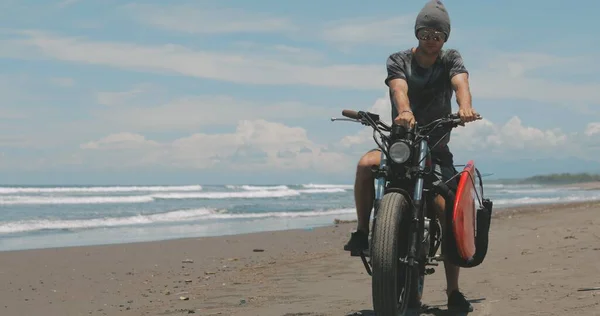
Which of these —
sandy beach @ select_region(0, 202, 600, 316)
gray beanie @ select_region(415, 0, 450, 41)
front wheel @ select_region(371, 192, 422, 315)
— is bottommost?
sandy beach @ select_region(0, 202, 600, 316)

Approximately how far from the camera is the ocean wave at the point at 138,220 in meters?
17.2

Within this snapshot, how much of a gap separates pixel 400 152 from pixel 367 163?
42 cm

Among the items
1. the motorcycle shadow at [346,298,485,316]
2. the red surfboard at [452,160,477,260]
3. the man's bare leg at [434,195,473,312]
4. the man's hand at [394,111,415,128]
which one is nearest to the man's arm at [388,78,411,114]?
the man's hand at [394,111,415,128]

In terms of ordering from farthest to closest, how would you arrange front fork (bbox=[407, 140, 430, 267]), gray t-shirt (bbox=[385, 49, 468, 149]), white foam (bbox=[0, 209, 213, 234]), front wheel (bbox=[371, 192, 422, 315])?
white foam (bbox=[0, 209, 213, 234]) → gray t-shirt (bbox=[385, 49, 468, 149]) → front fork (bbox=[407, 140, 430, 267]) → front wheel (bbox=[371, 192, 422, 315])

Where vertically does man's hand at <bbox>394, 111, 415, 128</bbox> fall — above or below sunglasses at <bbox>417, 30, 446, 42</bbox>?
below

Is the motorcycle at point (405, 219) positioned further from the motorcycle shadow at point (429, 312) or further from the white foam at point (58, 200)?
the white foam at point (58, 200)

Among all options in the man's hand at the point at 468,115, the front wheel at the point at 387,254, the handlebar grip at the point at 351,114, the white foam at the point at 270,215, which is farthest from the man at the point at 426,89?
the white foam at the point at 270,215

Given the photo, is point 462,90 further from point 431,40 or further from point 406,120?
point 406,120

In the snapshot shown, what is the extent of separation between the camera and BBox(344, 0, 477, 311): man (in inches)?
190

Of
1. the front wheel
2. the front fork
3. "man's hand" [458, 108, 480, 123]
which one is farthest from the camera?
"man's hand" [458, 108, 480, 123]

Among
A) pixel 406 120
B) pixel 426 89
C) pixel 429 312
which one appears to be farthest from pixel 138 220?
pixel 406 120

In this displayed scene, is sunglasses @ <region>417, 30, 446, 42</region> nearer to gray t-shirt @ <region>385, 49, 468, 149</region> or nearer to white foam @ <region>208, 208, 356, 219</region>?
gray t-shirt @ <region>385, 49, 468, 149</region>

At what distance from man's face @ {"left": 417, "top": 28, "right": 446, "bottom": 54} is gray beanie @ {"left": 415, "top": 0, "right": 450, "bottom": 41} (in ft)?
0.10

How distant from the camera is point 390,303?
163 inches
